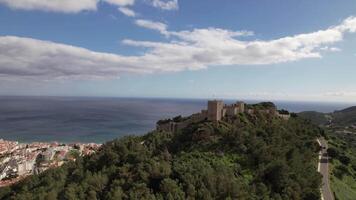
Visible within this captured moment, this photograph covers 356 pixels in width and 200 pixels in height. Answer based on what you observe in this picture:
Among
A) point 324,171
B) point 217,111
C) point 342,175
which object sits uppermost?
point 217,111

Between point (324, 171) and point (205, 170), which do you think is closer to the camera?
point (205, 170)

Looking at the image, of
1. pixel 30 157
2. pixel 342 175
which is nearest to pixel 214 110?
pixel 342 175

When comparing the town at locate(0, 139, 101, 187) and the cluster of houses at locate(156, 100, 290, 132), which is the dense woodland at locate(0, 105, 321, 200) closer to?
the cluster of houses at locate(156, 100, 290, 132)

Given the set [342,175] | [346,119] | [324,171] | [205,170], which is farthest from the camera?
[346,119]

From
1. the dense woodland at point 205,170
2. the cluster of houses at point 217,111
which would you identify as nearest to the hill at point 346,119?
the cluster of houses at point 217,111

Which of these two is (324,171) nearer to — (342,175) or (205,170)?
(342,175)

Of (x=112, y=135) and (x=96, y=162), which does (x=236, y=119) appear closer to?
(x=96, y=162)

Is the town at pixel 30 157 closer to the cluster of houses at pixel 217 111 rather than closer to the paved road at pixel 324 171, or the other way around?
the cluster of houses at pixel 217 111

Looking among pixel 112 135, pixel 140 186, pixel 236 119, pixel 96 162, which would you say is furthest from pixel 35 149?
pixel 140 186
